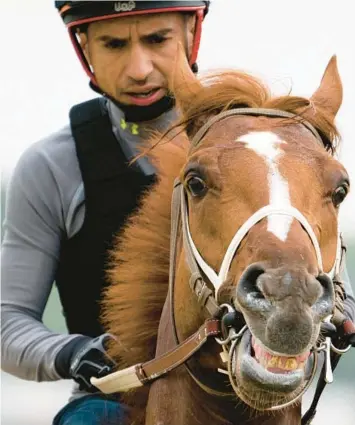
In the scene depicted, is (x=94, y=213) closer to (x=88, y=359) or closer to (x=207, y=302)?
(x=88, y=359)

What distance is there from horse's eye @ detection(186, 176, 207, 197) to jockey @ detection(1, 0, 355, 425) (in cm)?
115

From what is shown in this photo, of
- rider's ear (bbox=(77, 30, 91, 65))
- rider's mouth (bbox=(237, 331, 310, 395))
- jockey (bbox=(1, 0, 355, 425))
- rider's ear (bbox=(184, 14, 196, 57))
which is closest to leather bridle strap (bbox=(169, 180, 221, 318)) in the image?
rider's mouth (bbox=(237, 331, 310, 395))

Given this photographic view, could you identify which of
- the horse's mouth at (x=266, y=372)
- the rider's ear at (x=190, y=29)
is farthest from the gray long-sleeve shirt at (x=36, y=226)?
the horse's mouth at (x=266, y=372)

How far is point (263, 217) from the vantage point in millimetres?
3871

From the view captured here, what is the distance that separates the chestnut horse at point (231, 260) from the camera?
12.2 ft

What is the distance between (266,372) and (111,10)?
86.1 inches

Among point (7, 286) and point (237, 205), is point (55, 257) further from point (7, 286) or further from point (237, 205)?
point (237, 205)

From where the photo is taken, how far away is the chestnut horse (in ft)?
12.2

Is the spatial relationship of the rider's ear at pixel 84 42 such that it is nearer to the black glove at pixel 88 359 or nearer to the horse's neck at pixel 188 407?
the black glove at pixel 88 359

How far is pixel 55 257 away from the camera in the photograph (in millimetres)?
5371

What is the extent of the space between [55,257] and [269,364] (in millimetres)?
1818

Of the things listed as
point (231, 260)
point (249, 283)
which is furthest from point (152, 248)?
point (249, 283)

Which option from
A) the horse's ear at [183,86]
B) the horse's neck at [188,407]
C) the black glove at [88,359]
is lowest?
the black glove at [88,359]

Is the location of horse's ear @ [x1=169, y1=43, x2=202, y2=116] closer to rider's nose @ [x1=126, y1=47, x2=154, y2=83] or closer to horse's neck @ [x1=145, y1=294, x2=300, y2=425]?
horse's neck @ [x1=145, y1=294, x2=300, y2=425]
